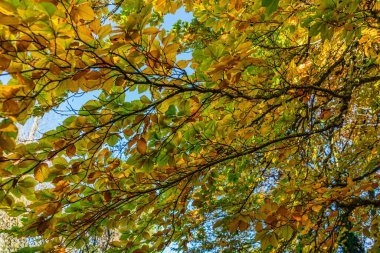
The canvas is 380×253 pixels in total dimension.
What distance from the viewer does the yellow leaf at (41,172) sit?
4.38 ft

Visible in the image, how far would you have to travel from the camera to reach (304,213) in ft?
7.00

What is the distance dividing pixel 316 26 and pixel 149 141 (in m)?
1.00

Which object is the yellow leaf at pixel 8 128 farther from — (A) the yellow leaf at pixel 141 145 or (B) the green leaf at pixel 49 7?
(A) the yellow leaf at pixel 141 145

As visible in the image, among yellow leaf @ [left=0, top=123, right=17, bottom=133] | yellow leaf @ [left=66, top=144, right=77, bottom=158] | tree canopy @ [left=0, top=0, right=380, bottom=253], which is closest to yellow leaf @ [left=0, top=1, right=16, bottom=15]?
tree canopy @ [left=0, top=0, right=380, bottom=253]

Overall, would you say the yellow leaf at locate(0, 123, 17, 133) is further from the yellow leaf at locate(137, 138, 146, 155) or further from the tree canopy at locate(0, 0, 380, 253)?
the yellow leaf at locate(137, 138, 146, 155)

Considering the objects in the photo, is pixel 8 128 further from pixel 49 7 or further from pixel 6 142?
pixel 49 7

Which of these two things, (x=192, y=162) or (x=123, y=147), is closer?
(x=123, y=147)

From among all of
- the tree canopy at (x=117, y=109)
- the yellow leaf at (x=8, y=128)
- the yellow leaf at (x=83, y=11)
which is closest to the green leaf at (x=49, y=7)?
the tree canopy at (x=117, y=109)

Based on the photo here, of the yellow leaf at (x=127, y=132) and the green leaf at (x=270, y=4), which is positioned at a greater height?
the green leaf at (x=270, y=4)

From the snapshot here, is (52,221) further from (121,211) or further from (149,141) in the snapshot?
(149,141)

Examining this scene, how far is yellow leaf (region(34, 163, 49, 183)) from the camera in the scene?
1.34 m

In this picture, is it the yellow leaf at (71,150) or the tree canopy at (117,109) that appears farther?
the yellow leaf at (71,150)

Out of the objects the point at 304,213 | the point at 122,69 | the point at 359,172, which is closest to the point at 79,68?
the point at 122,69

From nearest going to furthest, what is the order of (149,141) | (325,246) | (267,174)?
1. (149,141)
2. (325,246)
3. (267,174)
